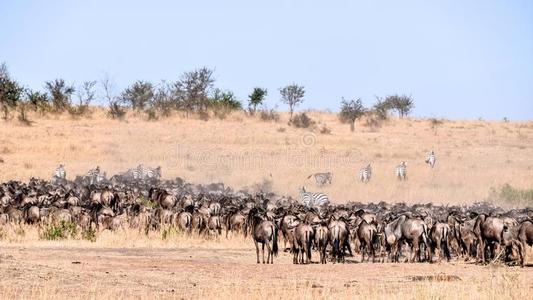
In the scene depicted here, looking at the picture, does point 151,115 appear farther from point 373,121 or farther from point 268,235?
point 268,235

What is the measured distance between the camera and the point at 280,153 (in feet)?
193

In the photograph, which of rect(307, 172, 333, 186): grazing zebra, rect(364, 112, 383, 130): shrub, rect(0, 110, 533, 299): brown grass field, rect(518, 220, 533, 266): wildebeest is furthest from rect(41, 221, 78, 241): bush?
rect(364, 112, 383, 130): shrub

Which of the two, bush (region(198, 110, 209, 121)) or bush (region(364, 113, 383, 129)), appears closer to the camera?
bush (region(198, 110, 209, 121))

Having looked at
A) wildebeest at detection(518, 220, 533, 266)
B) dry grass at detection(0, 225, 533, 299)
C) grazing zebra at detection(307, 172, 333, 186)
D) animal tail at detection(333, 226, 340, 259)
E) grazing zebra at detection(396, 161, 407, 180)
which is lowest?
dry grass at detection(0, 225, 533, 299)

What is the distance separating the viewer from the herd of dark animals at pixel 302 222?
21.1 m

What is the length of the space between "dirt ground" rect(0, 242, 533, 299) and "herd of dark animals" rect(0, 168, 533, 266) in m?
0.66

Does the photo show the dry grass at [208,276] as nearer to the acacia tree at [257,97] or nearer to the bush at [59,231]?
the bush at [59,231]

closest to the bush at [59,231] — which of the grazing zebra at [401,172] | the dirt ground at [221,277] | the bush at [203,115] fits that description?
the dirt ground at [221,277]

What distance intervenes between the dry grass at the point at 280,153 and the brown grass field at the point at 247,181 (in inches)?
4.5

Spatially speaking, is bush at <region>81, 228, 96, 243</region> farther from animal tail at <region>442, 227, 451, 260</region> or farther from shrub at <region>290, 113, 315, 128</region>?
shrub at <region>290, 113, 315, 128</region>

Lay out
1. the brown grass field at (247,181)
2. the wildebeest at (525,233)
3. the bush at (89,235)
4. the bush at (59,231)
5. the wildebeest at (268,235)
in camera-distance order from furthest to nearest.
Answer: the bush at (59,231) < the bush at (89,235) < the wildebeest at (268,235) < the wildebeest at (525,233) < the brown grass field at (247,181)

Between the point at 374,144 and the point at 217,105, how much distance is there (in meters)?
17.0

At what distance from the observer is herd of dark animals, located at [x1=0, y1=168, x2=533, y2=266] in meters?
21.1

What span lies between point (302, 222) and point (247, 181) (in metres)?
30.0
